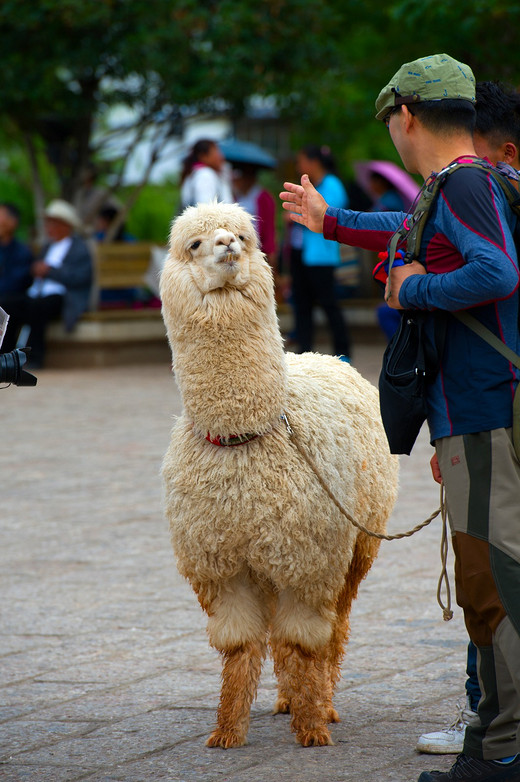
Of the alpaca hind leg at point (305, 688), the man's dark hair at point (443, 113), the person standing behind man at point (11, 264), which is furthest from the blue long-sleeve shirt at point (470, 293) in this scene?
the person standing behind man at point (11, 264)

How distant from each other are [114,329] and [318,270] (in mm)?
3424

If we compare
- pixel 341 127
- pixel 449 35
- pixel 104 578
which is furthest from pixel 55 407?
pixel 341 127

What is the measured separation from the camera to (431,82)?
9.64 ft

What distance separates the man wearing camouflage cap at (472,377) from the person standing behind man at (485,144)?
0.30 m

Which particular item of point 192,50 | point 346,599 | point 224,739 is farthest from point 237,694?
point 192,50

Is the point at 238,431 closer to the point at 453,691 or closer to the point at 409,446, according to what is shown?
the point at 409,446

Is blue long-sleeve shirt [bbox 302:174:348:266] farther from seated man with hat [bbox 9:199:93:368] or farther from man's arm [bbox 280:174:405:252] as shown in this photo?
man's arm [bbox 280:174:405:252]

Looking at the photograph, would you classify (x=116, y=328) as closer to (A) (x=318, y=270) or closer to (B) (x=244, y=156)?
(B) (x=244, y=156)

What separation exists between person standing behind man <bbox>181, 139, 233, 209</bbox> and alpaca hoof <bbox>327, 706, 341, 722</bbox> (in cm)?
736

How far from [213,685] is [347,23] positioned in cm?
1329

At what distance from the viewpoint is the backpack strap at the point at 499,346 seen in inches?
112

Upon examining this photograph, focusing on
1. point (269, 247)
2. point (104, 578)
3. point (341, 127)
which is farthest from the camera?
point (341, 127)

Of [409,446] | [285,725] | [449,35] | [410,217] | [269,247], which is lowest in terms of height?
[285,725]

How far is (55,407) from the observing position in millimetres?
10648
